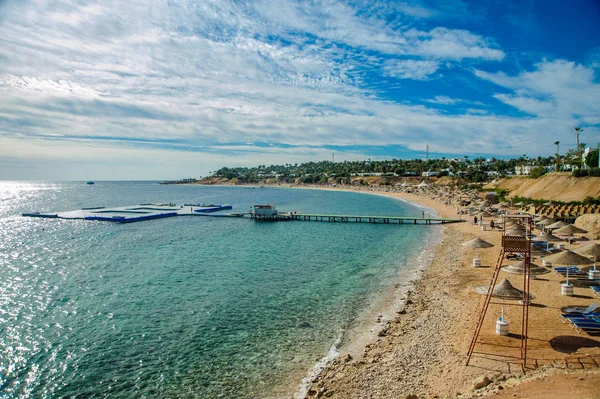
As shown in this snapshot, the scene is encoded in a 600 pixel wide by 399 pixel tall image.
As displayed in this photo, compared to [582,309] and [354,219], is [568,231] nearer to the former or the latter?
[582,309]

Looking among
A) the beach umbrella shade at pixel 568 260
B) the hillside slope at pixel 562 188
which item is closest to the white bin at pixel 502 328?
the beach umbrella shade at pixel 568 260

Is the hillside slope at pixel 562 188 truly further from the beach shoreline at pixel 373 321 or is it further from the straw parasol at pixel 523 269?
the straw parasol at pixel 523 269

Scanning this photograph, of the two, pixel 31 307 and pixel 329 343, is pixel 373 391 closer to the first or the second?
pixel 329 343

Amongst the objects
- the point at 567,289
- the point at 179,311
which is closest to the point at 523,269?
the point at 567,289

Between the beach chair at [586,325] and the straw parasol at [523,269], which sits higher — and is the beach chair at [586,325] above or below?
below

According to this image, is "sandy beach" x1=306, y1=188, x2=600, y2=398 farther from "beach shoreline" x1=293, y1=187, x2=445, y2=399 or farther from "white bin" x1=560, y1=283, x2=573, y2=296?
"white bin" x1=560, y1=283, x2=573, y2=296
